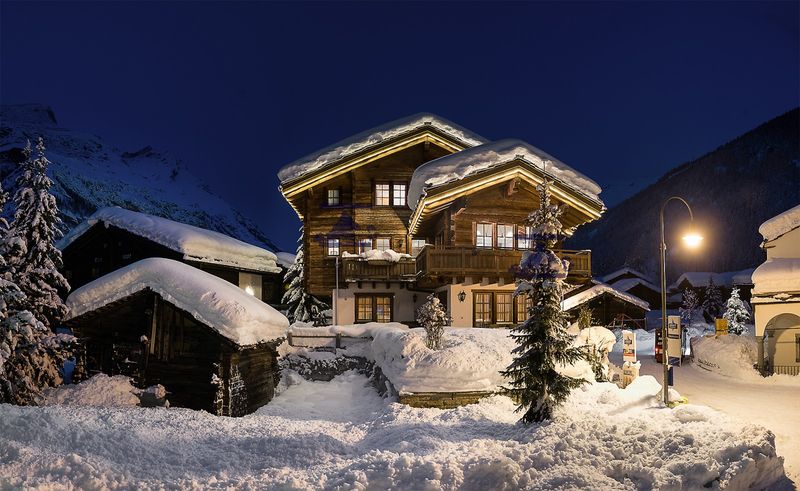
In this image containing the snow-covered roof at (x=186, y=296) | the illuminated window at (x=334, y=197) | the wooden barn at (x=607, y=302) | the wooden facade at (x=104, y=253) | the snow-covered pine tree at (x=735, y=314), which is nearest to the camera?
the snow-covered roof at (x=186, y=296)

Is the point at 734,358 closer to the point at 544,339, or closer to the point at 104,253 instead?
the point at 544,339

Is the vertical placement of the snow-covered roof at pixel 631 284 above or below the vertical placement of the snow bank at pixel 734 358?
above

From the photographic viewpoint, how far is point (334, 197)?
32000 millimetres

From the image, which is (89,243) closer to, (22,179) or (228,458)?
(22,179)

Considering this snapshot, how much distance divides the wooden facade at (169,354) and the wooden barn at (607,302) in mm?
23578

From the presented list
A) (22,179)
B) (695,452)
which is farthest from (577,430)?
(22,179)

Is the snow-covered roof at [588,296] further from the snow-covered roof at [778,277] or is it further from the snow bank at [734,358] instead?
the snow-covered roof at [778,277]

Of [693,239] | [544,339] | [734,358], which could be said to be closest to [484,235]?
[734,358]

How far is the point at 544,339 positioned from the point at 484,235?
14.8 meters

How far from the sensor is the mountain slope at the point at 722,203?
79.9 meters

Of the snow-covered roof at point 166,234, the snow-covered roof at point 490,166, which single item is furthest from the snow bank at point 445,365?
the snow-covered roof at point 166,234

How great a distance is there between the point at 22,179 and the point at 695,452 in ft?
67.1

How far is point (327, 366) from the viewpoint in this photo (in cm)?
2291

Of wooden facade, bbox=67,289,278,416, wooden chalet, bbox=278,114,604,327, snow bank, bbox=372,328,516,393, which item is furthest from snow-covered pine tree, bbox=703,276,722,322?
wooden facade, bbox=67,289,278,416
